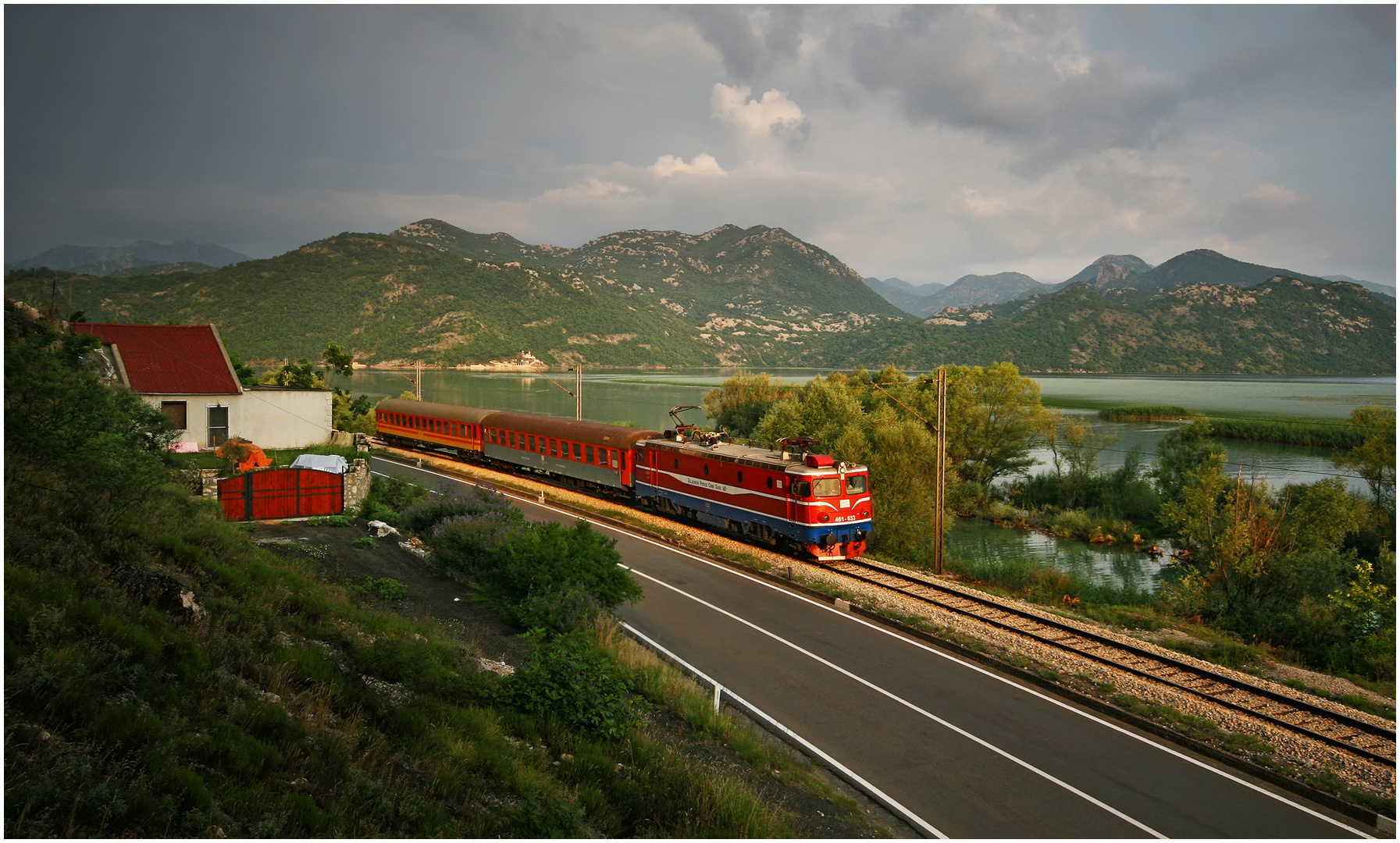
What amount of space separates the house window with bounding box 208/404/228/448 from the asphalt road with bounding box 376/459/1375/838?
2226cm

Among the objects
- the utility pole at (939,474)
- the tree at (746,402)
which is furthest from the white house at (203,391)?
the tree at (746,402)

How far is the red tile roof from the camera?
2950 cm

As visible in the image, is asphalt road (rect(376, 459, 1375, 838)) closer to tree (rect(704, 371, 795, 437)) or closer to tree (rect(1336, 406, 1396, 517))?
tree (rect(1336, 406, 1396, 517))

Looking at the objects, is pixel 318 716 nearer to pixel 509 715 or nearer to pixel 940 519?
pixel 509 715

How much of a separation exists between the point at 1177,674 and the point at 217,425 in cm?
3303

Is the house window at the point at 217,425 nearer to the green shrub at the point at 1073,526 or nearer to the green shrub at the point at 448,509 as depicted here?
the green shrub at the point at 448,509

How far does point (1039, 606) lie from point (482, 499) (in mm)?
14646

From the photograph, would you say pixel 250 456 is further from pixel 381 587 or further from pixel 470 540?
pixel 381 587

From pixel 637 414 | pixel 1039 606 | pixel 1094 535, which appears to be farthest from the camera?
pixel 637 414

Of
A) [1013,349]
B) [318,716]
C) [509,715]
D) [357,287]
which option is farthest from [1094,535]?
[357,287]

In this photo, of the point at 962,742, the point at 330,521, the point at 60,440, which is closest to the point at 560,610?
the point at 962,742

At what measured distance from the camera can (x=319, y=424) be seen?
108 feet

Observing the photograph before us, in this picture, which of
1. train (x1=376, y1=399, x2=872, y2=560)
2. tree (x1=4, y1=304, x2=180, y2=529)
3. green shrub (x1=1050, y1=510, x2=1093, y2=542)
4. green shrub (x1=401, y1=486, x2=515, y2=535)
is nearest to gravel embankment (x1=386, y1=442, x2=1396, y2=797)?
train (x1=376, y1=399, x2=872, y2=560)

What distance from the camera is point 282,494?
20516 millimetres
